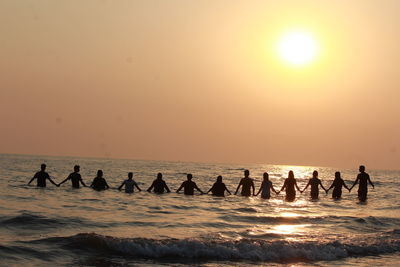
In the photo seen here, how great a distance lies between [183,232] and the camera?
14477 millimetres

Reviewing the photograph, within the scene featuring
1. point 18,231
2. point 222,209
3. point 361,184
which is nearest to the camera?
point 18,231

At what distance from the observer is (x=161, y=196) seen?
2428cm

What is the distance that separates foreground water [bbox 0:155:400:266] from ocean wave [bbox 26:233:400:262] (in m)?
0.02

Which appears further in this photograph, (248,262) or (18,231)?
(18,231)

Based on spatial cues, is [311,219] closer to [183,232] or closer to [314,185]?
[183,232]

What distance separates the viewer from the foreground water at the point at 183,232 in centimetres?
1177

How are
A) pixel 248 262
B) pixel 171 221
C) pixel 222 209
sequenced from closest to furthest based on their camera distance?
pixel 248 262
pixel 171 221
pixel 222 209

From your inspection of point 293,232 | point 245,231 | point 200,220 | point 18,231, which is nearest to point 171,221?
point 200,220

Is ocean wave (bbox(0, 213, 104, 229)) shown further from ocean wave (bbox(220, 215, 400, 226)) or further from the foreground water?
ocean wave (bbox(220, 215, 400, 226))

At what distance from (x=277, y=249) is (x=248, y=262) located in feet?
4.09

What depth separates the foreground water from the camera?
38.6ft

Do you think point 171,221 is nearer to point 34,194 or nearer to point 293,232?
point 293,232

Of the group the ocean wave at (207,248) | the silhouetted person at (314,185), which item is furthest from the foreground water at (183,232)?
the silhouetted person at (314,185)

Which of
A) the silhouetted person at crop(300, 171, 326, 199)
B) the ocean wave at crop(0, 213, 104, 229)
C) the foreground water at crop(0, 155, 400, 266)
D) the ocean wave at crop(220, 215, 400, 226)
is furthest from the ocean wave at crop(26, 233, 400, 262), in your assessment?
the silhouetted person at crop(300, 171, 326, 199)
